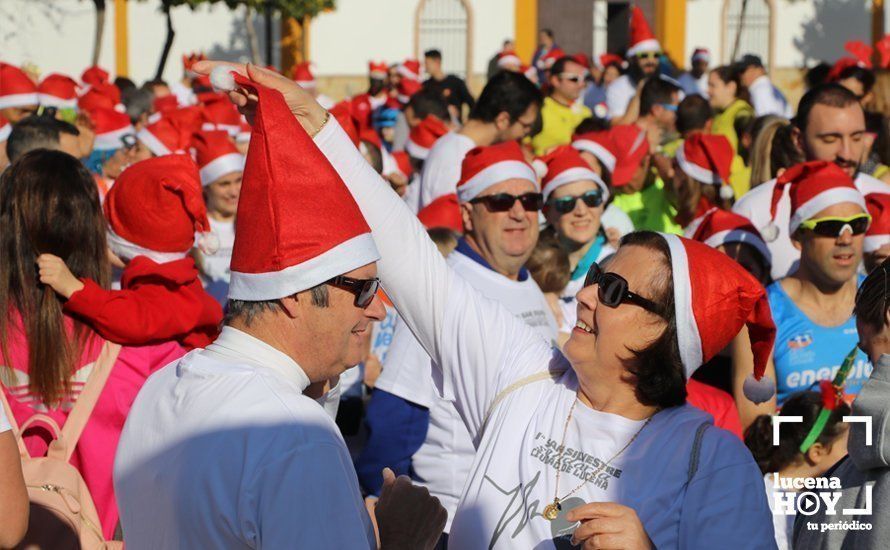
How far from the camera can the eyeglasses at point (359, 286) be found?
96.7 inches

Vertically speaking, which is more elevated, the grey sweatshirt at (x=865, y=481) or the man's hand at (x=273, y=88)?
the man's hand at (x=273, y=88)

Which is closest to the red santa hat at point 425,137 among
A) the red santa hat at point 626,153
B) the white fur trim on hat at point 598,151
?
the red santa hat at point 626,153

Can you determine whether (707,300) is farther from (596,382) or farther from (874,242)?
(874,242)

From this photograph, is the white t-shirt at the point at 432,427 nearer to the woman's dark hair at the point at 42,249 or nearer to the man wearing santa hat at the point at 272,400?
the woman's dark hair at the point at 42,249

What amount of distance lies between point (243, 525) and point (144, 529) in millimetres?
348

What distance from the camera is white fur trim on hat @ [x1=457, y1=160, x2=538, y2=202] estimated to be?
16.4 feet

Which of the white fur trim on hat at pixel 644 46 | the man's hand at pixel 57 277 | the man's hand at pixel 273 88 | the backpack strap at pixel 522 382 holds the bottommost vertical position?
the backpack strap at pixel 522 382

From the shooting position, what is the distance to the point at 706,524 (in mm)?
2639

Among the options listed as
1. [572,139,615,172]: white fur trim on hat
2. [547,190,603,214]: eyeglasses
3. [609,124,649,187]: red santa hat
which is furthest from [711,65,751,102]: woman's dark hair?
[547,190,603,214]: eyeglasses

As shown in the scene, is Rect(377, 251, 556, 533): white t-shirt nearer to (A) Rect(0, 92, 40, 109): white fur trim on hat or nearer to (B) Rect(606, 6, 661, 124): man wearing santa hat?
(A) Rect(0, 92, 40, 109): white fur trim on hat

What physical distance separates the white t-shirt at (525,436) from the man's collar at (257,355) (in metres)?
0.67

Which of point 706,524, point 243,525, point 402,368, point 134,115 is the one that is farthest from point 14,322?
point 134,115

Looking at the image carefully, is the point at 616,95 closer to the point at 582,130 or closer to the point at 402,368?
the point at 582,130

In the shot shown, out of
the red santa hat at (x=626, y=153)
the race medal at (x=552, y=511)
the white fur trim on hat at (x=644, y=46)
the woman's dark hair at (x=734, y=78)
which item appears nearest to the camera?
the race medal at (x=552, y=511)
